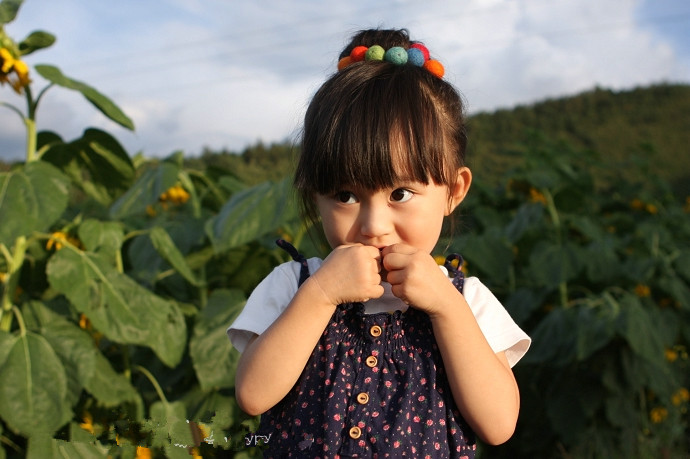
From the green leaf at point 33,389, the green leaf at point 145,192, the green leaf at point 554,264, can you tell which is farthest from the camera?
the green leaf at point 554,264

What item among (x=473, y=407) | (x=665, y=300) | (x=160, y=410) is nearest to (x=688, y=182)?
(x=665, y=300)

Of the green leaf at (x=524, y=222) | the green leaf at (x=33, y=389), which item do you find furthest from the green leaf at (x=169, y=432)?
the green leaf at (x=524, y=222)

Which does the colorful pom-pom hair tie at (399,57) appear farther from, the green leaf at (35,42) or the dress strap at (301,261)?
the green leaf at (35,42)

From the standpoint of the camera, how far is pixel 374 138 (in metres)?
0.97

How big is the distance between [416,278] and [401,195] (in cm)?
11

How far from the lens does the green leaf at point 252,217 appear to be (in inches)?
76.3

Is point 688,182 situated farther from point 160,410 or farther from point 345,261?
point 345,261

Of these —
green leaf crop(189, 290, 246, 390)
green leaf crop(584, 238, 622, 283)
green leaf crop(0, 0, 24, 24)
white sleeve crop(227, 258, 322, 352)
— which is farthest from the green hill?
white sleeve crop(227, 258, 322, 352)

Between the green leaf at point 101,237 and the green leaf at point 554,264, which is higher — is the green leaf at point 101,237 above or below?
below

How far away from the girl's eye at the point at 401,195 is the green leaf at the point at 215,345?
3.40 feet

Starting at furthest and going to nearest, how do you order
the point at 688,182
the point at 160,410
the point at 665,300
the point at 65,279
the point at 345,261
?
1. the point at 688,182
2. the point at 665,300
3. the point at 160,410
4. the point at 65,279
5. the point at 345,261

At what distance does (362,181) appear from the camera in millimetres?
965

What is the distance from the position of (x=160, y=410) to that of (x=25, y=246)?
505 millimetres

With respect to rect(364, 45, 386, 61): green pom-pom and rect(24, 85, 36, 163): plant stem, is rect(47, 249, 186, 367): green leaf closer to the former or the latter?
rect(24, 85, 36, 163): plant stem
